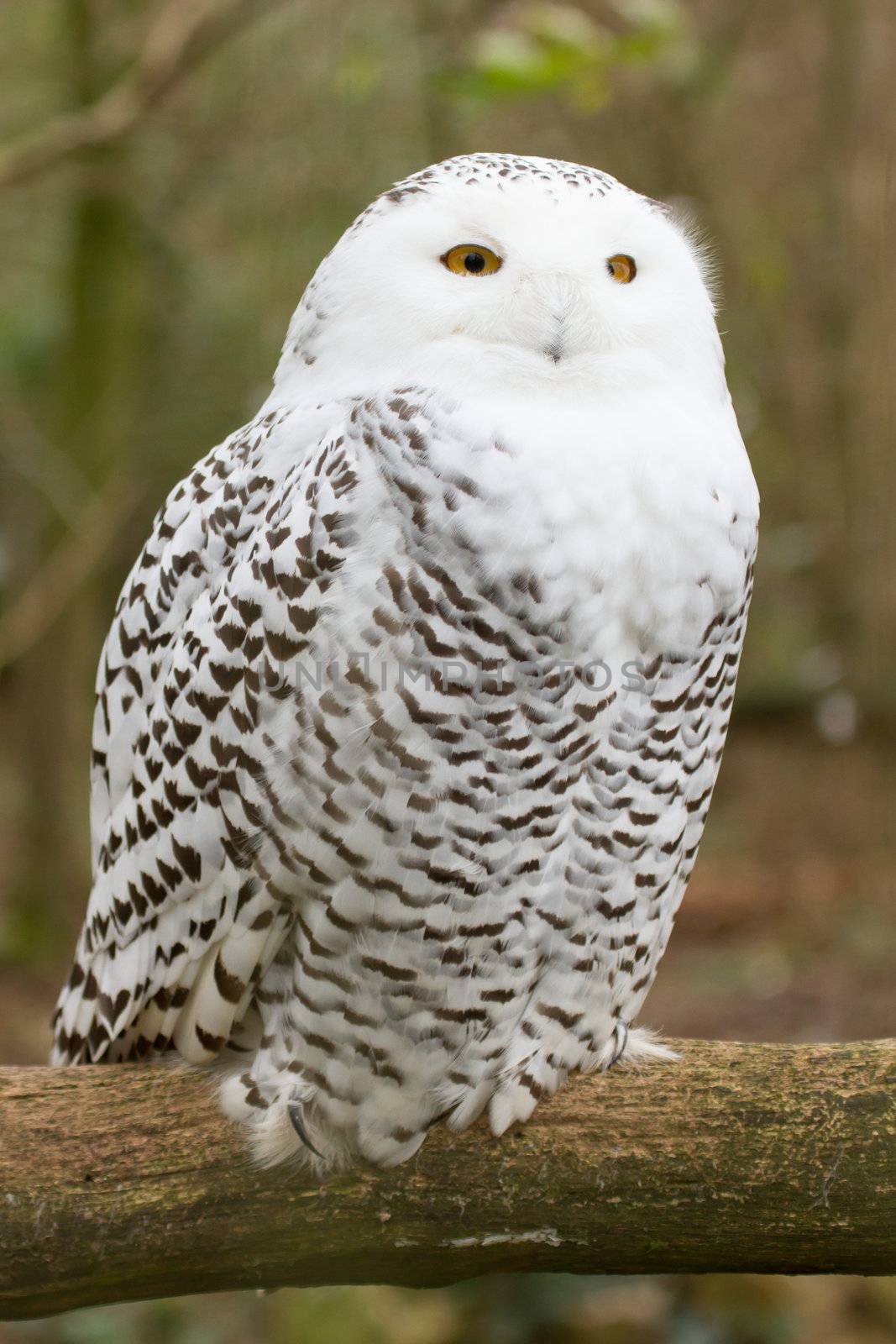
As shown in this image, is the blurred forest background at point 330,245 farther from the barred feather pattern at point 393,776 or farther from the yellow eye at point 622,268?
the yellow eye at point 622,268

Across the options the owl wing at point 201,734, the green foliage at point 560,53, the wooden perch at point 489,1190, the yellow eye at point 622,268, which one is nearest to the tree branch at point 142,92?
the green foliage at point 560,53

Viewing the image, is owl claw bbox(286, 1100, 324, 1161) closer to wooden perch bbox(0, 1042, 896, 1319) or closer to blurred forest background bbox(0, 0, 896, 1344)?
wooden perch bbox(0, 1042, 896, 1319)

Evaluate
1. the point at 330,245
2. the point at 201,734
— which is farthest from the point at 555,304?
the point at 330,245

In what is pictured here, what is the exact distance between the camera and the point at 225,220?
5242mm

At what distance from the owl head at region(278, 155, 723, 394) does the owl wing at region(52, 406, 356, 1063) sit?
0.46 feet

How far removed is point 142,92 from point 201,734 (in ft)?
7.49

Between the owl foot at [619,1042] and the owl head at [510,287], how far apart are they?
942mm

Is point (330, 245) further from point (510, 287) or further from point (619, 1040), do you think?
point (619, 1040)

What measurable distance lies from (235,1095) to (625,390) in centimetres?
112

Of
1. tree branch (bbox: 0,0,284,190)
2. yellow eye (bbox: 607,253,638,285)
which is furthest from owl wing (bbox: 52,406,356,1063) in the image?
tree branch (bbox: 0,0,284,190)

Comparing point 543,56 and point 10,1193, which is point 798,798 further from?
point 10,1193

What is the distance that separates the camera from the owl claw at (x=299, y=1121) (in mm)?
1935

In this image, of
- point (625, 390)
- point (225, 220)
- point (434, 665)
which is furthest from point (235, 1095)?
point (225, 220)

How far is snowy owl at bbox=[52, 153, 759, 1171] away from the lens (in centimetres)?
172
